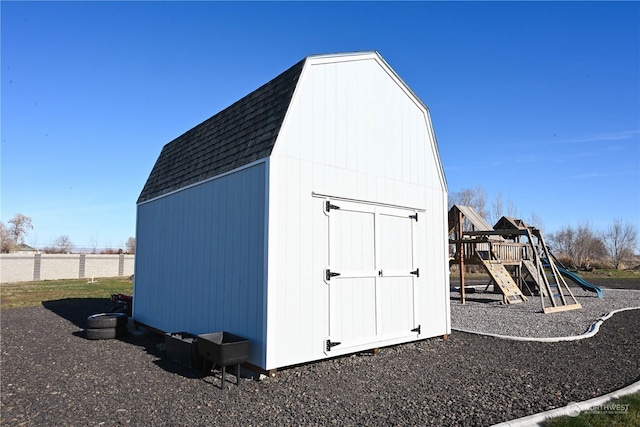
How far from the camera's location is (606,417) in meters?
3.56

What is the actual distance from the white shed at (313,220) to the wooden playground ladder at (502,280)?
621cm

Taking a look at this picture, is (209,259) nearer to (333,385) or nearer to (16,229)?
(333,385)

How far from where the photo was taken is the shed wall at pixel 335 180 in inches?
206

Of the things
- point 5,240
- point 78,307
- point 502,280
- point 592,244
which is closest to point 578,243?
point 592,244

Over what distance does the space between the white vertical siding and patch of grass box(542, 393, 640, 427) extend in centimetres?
324

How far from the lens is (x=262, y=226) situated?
527cm

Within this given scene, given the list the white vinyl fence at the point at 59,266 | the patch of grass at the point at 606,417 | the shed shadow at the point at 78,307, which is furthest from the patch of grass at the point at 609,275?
the white vinyl fence at the point at 59,266

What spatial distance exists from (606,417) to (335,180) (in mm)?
4134

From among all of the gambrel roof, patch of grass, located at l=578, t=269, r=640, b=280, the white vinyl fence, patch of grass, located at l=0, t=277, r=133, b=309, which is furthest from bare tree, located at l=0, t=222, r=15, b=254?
patch of grass, located at l=578, t=269, r=640, b=280

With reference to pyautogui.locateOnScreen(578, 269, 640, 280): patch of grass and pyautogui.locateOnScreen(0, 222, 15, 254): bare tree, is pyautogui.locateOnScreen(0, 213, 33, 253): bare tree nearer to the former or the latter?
pyautogui.locateOnScreen(0, 222, 15, 254): bare tree

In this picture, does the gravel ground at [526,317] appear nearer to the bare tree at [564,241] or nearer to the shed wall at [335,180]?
the shed wall at [335,180]

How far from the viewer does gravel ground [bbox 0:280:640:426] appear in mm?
3797

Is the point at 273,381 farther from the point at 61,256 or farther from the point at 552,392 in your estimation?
the point at 61,256

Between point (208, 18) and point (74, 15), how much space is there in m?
2.57
